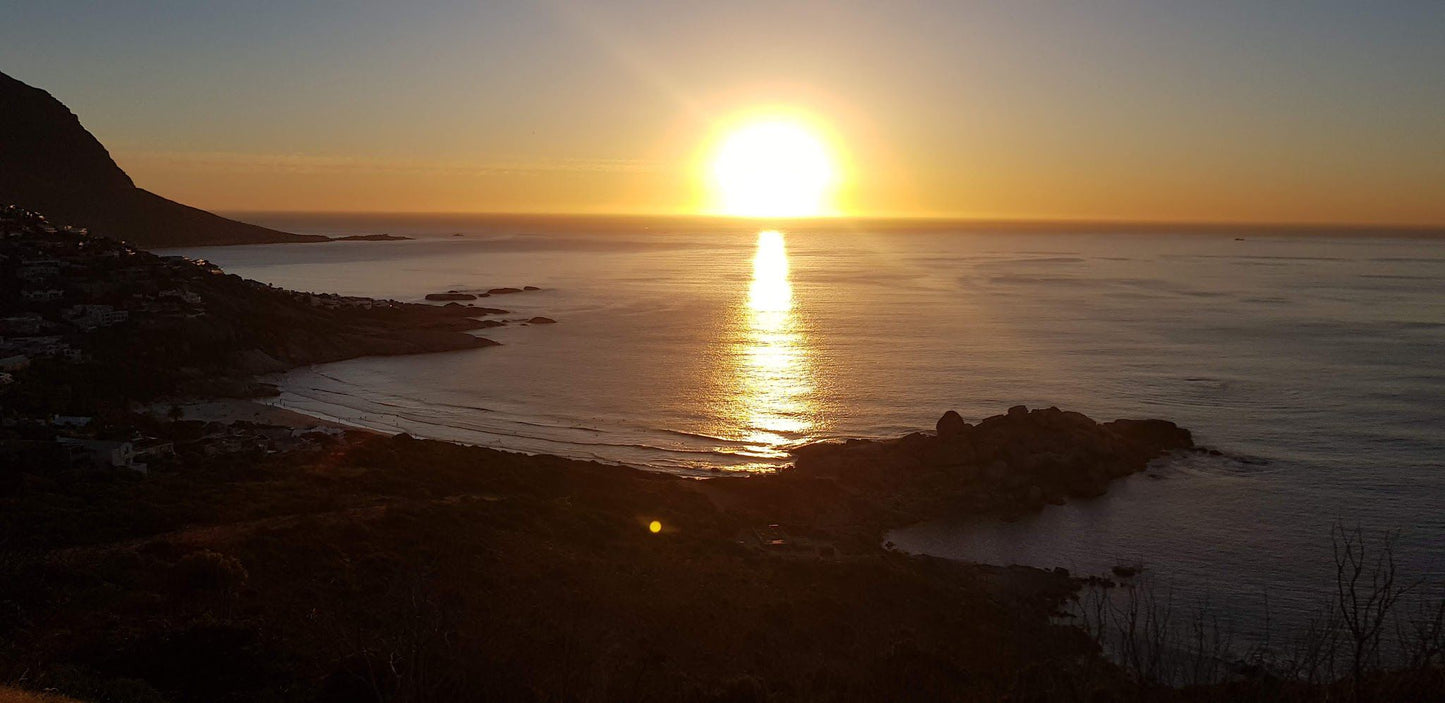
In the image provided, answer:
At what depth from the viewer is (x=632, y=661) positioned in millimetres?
18141

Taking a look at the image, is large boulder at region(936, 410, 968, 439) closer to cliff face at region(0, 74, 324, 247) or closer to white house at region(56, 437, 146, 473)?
white house at region(56, 437, 146, 473)

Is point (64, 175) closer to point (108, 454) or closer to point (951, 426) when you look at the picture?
point (108, 454)

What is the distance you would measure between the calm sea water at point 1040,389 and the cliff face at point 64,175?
38316mm

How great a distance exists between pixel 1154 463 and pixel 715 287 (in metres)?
87.5

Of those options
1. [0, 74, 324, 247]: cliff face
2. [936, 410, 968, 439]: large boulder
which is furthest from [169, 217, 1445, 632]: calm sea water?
[0, 74, 324, 247]: cliff face

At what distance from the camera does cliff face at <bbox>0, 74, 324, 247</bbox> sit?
425 ft

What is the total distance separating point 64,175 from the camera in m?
137

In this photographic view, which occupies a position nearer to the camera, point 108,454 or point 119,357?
point 108,454

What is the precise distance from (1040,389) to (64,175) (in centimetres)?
14296

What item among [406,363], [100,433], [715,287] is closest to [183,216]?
[715,287]


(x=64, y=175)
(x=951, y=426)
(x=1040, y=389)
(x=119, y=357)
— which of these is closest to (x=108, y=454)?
(x=119, y=357)

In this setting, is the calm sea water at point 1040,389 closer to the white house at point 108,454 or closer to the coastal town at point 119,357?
the coastal town at point 119,357

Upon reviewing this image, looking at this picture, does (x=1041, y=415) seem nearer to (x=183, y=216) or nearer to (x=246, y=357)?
(x=246, y=357)

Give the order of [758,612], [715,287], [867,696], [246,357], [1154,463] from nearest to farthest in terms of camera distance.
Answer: [867,696] → [758,612] → [1154,463] → [246,357] → [715,287]
